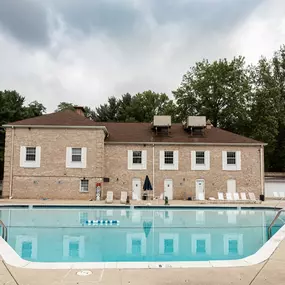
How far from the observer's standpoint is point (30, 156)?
2748 cm

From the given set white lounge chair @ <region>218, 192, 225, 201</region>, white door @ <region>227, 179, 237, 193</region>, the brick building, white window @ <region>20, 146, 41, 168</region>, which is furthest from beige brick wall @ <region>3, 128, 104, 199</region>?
white door @ <region>227, 179, 237, 193</region>

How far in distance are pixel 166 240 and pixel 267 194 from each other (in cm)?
2027

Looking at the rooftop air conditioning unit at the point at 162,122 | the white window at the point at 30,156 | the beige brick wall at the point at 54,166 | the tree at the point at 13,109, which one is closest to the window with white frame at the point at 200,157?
the rooftop air conditioning unit at the point at 162,122

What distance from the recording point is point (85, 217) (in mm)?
19109

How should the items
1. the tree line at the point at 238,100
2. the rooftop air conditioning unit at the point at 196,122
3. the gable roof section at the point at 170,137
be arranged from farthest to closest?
the tree line at the point at 238,100
the rooftop air conditioning unit at the point at 196,122
the gable roof section at the point at 170,137

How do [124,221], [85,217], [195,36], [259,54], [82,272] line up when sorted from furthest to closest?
[259,54]
[195,36]
[85,217]
[124,221]
[82,272]

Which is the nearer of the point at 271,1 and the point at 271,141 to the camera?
the point at 271,1

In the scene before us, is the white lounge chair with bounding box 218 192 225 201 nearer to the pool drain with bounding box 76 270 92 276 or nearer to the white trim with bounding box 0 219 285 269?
the white trim with bounding box 0 219 285 269

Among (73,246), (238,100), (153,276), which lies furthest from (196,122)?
(153,276)

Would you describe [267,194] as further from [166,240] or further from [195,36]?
[166,240]

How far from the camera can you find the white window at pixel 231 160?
29.1 metres

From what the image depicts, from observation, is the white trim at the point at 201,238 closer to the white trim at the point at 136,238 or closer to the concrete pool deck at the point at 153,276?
the white trim at the point at 136,238

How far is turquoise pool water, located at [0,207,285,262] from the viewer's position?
10859 mm

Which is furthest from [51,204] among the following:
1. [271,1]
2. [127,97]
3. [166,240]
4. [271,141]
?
[127,97]
